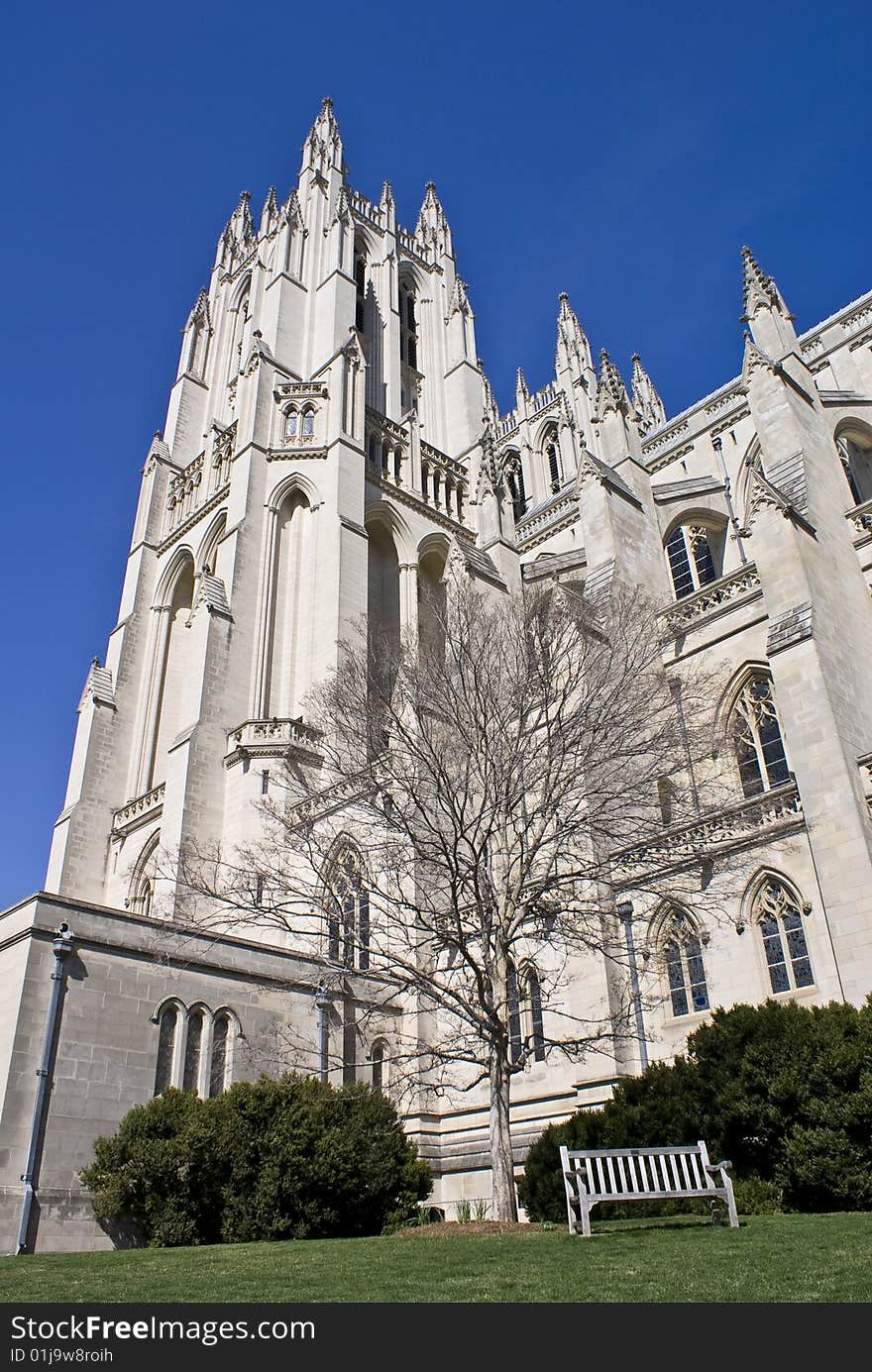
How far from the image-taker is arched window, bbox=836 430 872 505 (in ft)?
82.8

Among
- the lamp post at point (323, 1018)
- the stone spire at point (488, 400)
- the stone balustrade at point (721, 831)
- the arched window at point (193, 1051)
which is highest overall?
the stone spire at point (488, 400)

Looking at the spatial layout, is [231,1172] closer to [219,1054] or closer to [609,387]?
[219,1054]

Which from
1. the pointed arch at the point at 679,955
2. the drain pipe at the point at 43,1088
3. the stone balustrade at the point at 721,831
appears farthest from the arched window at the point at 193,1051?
the pointed arch at the point at 679,955

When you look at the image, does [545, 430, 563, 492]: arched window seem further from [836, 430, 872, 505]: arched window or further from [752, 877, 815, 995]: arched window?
[752, 877, 815, 995]: arched window

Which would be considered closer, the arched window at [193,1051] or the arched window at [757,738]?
the arched window at [193,1051]

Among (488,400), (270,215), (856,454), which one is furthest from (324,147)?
(856,454)

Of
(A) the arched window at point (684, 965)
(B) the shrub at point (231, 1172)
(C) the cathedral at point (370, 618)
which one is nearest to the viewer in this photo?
(B) the shrub at point (231, 1172)

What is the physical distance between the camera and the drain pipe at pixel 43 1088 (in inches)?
549

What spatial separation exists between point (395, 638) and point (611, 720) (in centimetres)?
890

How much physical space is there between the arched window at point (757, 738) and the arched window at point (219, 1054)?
441 inches

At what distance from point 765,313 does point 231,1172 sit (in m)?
22.7

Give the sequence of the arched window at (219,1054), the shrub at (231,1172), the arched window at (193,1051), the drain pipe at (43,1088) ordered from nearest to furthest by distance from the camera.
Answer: the drain pipe at (43,1088)
the shrub at (231,1172)
the arched window at (193,1051)
the arched window at (219,1054)

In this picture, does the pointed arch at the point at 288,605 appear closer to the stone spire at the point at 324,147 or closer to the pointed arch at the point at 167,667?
the pointed arch at the point at 167,667

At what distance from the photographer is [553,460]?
174ft
